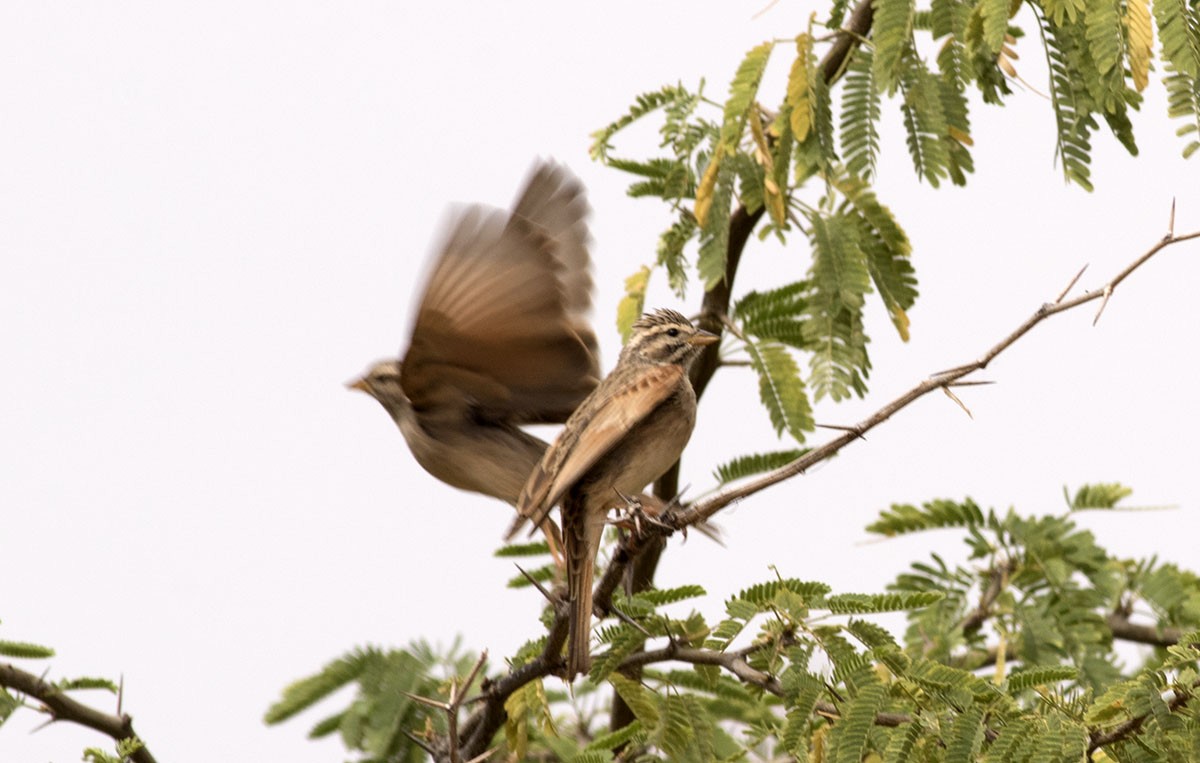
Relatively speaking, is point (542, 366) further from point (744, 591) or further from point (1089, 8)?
point (1089, 8)

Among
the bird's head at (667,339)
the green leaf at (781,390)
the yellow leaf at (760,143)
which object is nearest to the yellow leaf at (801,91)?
the yellow leaf at (760,143)

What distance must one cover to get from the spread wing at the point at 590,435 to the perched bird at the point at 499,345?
0.42 meters

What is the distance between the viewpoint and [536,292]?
14.7 ft

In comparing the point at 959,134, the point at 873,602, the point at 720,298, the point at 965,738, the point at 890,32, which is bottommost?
the point at 965,738

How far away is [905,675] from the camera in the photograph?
3.70 meters

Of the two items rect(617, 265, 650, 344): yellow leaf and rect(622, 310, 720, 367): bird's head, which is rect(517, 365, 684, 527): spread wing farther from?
rect(617, 265, 650, 344): yellow leaf

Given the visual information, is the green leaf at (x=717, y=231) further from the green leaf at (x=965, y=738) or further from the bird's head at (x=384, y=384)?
the green leaf at (x=965, y=738)

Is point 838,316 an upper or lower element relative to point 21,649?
upper

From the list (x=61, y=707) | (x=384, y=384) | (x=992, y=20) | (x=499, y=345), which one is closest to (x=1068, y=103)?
(x=992, y=20)

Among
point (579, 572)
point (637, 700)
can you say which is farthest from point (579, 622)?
point (637, 700)

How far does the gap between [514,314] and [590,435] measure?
670 mm

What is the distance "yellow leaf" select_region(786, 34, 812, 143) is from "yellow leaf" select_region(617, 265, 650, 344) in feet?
3.30

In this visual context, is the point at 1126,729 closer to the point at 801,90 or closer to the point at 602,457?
the point at 602,457

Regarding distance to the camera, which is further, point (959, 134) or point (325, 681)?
point (325, 681)
